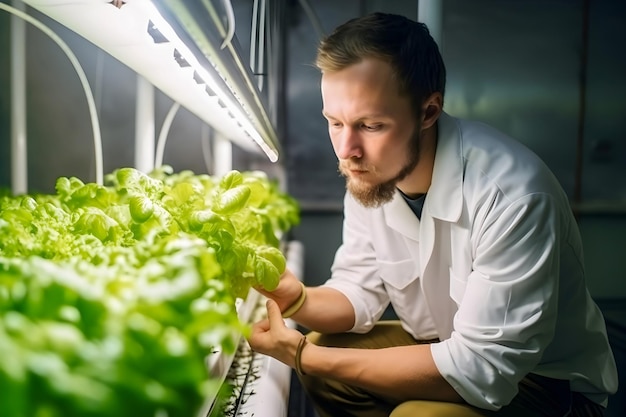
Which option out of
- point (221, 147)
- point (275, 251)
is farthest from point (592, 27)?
point (275, 251)

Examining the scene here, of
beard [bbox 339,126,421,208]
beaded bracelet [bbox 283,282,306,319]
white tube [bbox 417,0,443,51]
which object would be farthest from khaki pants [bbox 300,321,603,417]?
white tube [bbox 417,0,443,51]

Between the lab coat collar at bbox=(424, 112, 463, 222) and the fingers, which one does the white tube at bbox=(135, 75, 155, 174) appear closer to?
the fingers

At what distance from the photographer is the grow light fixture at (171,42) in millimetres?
612

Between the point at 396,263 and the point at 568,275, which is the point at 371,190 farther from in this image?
the point at 568,275

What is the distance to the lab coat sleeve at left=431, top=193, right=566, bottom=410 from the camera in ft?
3.44

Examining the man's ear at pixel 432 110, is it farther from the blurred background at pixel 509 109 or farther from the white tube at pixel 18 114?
the blurred background at pixel 509 109

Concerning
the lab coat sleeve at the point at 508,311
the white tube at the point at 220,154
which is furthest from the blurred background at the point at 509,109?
the lab coat sleeve at the point at 508,311

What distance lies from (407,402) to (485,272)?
1.12ft

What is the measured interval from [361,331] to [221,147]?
3.11 feet

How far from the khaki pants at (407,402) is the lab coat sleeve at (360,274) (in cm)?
7

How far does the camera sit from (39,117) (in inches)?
104

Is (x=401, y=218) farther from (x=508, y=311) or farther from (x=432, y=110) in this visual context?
(x=508, y=311)

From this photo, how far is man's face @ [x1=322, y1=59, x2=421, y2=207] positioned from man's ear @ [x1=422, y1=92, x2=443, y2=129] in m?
0.05

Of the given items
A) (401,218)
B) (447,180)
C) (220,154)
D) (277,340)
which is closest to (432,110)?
(447,180)
